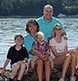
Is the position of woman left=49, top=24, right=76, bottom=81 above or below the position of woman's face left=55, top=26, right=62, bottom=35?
below

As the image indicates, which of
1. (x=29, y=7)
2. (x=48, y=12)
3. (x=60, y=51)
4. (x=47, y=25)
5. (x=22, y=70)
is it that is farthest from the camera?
(x=29, y=7)

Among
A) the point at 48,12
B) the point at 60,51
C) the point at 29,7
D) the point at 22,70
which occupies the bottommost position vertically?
the point at 29,7

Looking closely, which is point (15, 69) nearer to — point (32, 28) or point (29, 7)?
point (32, 28)

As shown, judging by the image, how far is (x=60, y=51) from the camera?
22.3ft

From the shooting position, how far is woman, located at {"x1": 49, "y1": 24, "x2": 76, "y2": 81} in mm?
6488

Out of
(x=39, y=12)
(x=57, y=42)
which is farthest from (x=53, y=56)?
(x=39, y=12)

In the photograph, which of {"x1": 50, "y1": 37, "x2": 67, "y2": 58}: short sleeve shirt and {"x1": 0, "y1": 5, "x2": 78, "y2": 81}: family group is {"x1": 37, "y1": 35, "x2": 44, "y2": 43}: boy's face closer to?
{"x1": 0, "y1": 5, "x2": 78, "y2": 81}: family group

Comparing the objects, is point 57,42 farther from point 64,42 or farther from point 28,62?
point 28,62

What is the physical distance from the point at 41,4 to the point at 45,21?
134 metres

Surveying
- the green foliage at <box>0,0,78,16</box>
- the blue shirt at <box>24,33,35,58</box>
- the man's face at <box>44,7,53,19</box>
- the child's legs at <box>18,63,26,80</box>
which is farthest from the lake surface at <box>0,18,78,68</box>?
the green foliage at <box>0,0,78,16</box>

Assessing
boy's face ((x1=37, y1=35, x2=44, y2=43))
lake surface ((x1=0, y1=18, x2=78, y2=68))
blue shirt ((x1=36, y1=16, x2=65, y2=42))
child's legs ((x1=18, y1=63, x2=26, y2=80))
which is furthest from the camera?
lake surface ((x1=0, y1=18, x2=78, y2=68))

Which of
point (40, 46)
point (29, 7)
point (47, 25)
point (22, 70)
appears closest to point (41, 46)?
point (40, 46)

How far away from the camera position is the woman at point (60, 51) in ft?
21.3

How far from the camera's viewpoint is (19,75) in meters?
6.42
